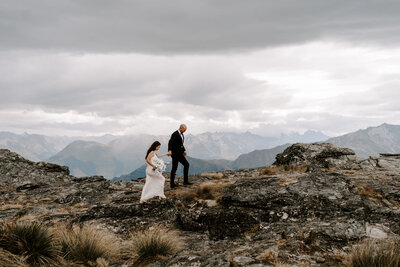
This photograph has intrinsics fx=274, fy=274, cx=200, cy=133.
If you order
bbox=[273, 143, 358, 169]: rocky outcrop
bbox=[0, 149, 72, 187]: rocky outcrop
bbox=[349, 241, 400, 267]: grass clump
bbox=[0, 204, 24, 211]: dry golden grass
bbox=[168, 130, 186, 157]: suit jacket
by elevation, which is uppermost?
bbox=[168, 130, 186, 157]: suit jacket

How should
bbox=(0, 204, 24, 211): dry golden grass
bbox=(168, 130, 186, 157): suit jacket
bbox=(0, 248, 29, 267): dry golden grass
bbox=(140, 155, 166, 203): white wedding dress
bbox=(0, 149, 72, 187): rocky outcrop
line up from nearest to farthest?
bbox=(0, 248, 29, 267): dry golden grass → bbox=(140, 155, 166, 203): white wedding dress → bbox=(0, 204, 24, 211): dry golden grass → bbox=(168, 130, 186, 157): suit jacket → bbox=(0, 149, 72, 187): rocky outcrop

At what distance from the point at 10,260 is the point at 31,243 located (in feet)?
3.07

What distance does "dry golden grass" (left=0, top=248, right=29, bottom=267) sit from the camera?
5.88 meters

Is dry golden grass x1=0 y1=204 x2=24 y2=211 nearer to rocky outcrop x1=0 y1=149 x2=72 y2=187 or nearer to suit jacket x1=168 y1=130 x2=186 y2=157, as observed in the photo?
rocky outcrop x1=0 y1=149 x2=72 y2=187

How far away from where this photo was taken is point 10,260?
6.01 meters

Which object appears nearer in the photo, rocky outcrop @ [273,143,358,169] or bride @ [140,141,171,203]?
bride @ [140,141,171,203]

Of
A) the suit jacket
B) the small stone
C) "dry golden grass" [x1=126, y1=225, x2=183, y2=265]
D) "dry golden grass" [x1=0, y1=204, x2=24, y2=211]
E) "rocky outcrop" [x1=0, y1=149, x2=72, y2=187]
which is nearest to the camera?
the small stone

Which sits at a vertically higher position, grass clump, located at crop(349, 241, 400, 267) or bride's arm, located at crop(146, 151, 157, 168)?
bride's arm, located at crop(146, 151, 157, 168)

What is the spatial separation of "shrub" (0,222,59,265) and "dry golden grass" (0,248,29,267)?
0.23 m

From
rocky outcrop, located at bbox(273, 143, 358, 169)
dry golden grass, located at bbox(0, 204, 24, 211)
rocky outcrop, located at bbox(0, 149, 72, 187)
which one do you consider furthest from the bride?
rocky outcrop, located at bbox(0, 149, 72, 187)

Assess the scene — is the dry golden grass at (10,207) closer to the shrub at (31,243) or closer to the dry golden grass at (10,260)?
the shrub at (31,243)

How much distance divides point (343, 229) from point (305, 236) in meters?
1.34

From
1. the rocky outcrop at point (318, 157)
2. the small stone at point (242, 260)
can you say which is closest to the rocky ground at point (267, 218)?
the small stone at point (242, 260)

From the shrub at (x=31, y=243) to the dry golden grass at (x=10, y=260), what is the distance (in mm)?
227
